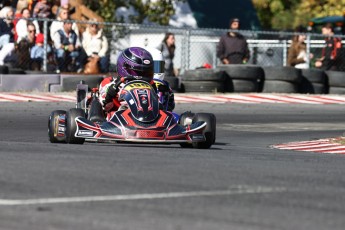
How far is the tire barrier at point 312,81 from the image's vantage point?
70.2 ft

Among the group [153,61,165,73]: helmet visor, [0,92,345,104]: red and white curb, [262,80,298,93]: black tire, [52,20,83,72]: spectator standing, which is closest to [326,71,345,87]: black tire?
[0,92,345,104]: red and white curb

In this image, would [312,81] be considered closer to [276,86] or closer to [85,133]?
[276,86]

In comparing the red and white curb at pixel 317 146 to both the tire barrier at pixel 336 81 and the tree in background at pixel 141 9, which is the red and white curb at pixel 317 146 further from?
the tree in background at pixel 141 9

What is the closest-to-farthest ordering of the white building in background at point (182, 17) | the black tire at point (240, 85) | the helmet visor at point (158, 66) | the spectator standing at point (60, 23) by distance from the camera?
the helmet visor at point (158, 66), the spectator standing at point (60, 23), the black tire at point (240, 85), the white building in background at point (182, 17)

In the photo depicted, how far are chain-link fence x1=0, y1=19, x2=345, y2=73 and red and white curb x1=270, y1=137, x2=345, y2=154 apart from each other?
26.8 feet

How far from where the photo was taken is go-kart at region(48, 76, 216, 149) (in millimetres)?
10797

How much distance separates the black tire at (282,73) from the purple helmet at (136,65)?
9.27 m

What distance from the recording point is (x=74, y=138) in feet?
36.7

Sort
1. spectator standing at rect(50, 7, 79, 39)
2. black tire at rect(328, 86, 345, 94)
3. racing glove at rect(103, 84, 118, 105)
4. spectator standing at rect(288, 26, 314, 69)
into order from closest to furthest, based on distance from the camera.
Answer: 1. racing glove at rect(103, 84, 118, 105)
2. spectator standing at rect(50, 7, 79, 39)
3. black tire at rect(328, 86, 345, 94)
4. spectator standing at rect(288, 26, 314, 69)

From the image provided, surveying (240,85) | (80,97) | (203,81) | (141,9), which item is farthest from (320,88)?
(80,97)

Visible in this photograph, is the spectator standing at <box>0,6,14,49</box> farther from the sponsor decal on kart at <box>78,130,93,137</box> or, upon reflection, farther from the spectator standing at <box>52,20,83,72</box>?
the sponsor decal on kart at <box>78,130,93,137</box>

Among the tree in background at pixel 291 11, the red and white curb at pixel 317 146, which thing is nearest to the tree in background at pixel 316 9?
the tree in background at pixel 291 11

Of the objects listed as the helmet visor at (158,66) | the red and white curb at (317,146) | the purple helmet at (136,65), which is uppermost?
the purple helmet at (136,65)

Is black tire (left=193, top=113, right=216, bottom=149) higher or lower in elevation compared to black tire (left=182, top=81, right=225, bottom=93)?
higher
